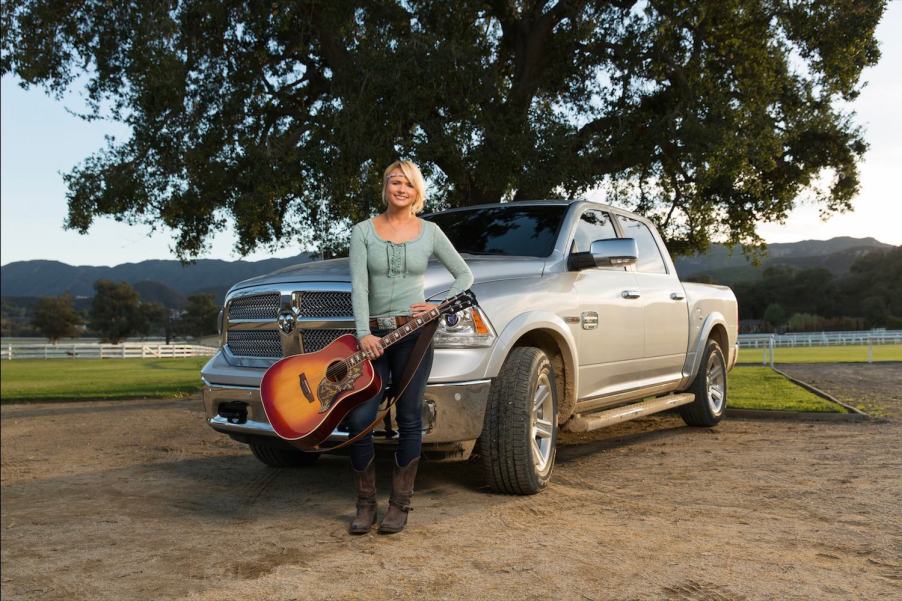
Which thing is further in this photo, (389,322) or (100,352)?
(100,352)

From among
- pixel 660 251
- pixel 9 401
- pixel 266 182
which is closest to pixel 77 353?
pixel 9 401

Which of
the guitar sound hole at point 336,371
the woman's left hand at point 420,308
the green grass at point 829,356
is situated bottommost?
the green grass at point 829,356

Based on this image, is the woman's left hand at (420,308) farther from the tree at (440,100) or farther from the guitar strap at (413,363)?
the tree at (440,100)

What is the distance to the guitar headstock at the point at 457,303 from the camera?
14.6 feet

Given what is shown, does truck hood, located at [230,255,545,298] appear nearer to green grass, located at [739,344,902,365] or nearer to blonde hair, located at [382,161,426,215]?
blonde hair, located at [382,161,426,215]

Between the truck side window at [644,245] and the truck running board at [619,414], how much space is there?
4.05ft

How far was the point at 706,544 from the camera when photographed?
417 cm

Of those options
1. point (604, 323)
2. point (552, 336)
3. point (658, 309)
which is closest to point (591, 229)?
point (604, 323)

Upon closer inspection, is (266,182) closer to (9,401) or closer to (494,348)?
(9,401)

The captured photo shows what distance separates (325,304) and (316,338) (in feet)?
0.74

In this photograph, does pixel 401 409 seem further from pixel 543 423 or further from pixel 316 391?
pixel 543 423

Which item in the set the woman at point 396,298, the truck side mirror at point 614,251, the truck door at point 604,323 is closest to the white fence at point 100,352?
the truck door at point 604,323

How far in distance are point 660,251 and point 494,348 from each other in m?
3.82

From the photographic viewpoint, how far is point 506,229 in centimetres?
662
